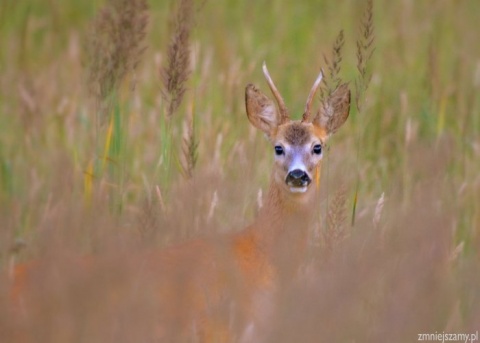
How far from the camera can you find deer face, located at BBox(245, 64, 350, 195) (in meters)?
6.20

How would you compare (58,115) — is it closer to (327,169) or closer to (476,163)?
(476,163)

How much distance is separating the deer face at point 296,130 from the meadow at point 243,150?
0.13m

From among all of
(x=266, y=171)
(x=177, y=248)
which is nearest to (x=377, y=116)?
(x=266, y=171)

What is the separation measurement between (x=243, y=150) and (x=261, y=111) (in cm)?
60

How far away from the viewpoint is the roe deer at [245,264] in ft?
11.7

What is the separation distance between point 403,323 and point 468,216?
356 centimetres

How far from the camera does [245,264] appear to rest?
577 centimetres

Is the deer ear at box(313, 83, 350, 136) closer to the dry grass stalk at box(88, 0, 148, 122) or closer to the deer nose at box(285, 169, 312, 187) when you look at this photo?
the deer nose at box(285, 169, 312, 187)

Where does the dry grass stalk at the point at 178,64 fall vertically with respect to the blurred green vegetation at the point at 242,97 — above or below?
above

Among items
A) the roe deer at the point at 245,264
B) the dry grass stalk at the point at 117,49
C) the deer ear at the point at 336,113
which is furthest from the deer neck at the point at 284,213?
the dry grass stalk at the point at 117,49

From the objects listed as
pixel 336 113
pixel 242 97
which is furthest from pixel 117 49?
pixel 242 97

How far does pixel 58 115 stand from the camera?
9227mm

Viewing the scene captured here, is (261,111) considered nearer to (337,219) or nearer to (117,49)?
(117,49)

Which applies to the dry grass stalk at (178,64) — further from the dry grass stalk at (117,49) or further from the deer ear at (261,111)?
the deer ear at (261,111)
